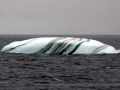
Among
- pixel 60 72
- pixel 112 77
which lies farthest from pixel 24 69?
pixel 112 77

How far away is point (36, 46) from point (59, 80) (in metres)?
28.0

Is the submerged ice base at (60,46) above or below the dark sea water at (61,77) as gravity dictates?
above

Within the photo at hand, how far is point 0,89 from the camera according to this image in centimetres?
3609

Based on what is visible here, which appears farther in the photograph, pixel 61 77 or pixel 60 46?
pixel 60 46

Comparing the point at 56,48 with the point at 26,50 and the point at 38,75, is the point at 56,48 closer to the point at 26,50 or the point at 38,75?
the point at 26,50

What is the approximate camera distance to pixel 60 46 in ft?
223

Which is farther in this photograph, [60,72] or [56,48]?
[56,48]

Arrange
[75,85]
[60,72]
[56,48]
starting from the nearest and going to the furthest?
[75,85], [60,72], [56,48]

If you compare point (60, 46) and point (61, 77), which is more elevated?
point (60, 46)

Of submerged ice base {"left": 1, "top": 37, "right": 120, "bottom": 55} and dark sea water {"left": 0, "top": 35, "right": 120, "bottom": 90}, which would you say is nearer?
dark sea water {"left": 0, "top": 35, "right": 120, "bottom": 90}

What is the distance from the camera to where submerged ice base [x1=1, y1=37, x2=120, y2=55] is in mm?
67875

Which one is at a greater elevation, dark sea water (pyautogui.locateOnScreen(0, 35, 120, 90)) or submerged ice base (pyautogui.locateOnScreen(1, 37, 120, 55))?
submerged ice base (pyautogui.locateOnScreen(1, 37, 120, 55))

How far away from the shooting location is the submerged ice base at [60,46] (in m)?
67.9

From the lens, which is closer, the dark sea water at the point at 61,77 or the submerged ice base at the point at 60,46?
the dark sea water at the point at 61,77
